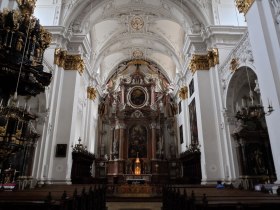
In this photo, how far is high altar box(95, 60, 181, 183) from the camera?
18125 mm

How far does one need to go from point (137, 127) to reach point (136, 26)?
27.8ft

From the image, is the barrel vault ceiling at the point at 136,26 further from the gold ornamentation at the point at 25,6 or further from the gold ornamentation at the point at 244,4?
the gold ornamentation at the point at 244,4

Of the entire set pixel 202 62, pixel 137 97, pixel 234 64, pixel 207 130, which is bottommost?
pixel 207 130

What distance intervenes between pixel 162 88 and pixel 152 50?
12.5ft

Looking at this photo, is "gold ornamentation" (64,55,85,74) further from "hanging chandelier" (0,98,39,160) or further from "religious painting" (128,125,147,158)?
"religious painting" (128,125,147,158)

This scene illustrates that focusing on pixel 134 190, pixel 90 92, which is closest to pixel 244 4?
pixel 134 190

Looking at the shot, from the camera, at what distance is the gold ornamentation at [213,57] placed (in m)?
11.4

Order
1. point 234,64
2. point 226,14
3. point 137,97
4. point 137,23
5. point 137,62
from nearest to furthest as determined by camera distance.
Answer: point 234,64, point 226,14, point 137,23, point 137,97, point 137,62

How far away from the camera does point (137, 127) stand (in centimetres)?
2005

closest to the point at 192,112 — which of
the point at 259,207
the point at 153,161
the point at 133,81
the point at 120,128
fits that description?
the point at 153,161

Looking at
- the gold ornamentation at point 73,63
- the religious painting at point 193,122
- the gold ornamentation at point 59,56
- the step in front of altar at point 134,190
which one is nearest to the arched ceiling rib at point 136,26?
the gold ornamentation at point 73,63

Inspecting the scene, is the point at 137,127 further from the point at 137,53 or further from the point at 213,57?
the point at 213,57

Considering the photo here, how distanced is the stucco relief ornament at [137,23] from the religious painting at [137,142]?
8322 millimetres

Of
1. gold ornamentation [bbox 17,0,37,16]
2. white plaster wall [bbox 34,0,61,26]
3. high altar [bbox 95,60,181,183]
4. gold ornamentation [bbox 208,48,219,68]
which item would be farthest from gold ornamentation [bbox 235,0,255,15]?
high altar [bbox 95,60,181,183]
